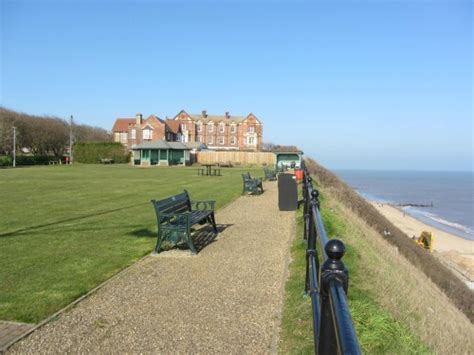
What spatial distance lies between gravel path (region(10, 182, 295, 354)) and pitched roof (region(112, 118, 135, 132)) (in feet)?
239

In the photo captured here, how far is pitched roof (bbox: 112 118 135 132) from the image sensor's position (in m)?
77.2

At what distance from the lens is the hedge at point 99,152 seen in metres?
63.0

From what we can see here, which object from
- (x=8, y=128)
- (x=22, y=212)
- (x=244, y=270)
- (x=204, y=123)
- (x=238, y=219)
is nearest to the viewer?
(x=244, y=270)

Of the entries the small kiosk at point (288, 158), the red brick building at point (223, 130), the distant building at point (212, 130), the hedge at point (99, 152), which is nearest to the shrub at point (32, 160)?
the hedge at point (99, 152)

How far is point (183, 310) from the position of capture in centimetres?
488

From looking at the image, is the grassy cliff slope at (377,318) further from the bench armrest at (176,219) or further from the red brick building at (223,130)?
the red brick building at (223,130)

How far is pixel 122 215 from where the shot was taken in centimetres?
1205

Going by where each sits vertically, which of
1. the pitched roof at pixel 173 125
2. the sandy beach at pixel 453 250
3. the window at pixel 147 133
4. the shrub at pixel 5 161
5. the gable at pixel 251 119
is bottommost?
the sandy beach at pixel 453 250

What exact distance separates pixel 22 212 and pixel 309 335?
10.9 metres

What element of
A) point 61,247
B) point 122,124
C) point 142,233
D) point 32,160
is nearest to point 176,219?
point 142,233

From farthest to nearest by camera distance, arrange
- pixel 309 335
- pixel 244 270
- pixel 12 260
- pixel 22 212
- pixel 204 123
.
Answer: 1. pixel 204 123
2. pixel 22 212
3. pixel 12 260
4. pixel 244 270
5. pixel 309 335

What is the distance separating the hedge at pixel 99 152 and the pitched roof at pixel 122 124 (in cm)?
1434

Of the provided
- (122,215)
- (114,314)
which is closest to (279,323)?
(114,314)

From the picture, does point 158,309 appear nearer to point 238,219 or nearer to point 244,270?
point 244,270
